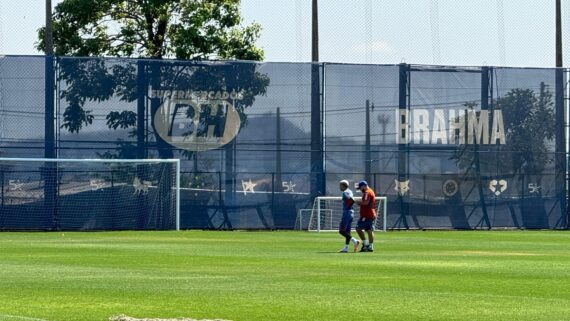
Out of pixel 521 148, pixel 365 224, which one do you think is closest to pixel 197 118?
pixel 521 148

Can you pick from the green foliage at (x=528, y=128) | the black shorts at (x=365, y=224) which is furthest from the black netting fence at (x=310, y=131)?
the black shorts at (x=365, y=224)

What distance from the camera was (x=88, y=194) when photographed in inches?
1752

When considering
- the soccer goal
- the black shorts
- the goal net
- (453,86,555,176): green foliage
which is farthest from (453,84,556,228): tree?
the black shorts

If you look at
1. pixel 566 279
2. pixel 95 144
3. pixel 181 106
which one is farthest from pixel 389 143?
pixel 566 279

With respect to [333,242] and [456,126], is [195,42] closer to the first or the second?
[456,126]

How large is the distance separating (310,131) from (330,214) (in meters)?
2.84

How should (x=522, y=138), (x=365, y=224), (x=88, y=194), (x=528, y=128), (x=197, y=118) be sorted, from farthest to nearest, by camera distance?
(x=528, y=128) → (x=522, y=138) → (x=197, y=118) → (x=88, y=194) → (x=365, y=224)

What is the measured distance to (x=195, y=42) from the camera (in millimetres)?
53438

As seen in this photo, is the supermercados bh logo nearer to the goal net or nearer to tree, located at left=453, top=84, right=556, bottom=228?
the goal net

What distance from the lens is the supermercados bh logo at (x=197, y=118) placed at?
46094 millimetres

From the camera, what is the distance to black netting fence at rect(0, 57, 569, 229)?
45125mm

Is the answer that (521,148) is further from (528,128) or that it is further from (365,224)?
(365,224)

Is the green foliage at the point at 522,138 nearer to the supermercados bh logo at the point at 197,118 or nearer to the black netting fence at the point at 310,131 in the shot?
the black netting fence at the point at 310,131

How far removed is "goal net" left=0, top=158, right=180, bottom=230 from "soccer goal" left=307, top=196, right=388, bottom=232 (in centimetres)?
473
